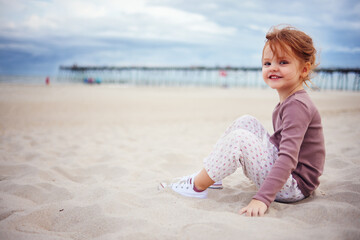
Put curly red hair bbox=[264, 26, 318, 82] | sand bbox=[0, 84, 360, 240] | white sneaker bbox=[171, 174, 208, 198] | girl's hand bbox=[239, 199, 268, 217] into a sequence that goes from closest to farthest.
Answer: sand bbox=[0, 84, 360, 240], girl's hand bbox=[239, 199, 268, 217], curly red hair bbox=[264, 26, 318, 82], white sneaker bbox=[171, 174, 208, 198]

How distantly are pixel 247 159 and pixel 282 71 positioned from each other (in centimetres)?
67

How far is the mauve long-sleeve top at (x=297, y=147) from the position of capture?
63.1 inches

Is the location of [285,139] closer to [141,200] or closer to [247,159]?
[247,159]

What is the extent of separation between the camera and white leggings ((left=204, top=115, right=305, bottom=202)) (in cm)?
176

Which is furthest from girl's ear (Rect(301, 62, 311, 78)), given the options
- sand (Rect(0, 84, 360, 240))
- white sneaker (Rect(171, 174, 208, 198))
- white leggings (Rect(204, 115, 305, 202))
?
white sneaker (Rect(171, 174, 208, 198))

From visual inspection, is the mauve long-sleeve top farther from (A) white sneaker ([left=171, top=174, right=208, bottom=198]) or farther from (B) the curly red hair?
(A) white sneaker ([left=171, top=174, right=208, bottom=198])

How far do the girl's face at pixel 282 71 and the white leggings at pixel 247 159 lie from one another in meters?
0.42

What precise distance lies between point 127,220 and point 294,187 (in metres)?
1.17

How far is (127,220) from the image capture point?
161 centimetres

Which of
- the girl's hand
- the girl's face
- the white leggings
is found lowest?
the girl's hand

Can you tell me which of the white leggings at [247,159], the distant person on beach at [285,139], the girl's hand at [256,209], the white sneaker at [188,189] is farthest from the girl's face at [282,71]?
the white sneaker at [188,189]

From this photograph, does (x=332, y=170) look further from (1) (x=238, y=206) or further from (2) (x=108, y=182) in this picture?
(2) (x=108, y=182)

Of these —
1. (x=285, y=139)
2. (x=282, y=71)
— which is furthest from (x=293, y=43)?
(x=285, y=139)

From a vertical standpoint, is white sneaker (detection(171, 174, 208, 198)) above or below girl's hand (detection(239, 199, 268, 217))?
below
